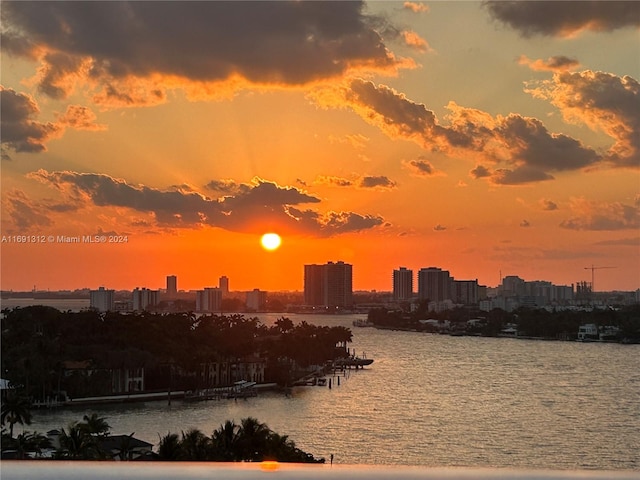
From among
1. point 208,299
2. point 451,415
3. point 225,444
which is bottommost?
point 451,415

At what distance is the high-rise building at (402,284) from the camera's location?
47.8 meters

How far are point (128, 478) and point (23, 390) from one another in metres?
12.6

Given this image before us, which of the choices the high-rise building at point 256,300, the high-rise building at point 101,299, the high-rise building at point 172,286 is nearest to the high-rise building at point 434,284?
the high-rise building at point 256,300

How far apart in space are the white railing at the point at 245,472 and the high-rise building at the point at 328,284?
1486 inches

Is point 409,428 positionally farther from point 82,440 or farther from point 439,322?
point 439,322

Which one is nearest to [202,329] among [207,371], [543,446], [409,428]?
[207,371]

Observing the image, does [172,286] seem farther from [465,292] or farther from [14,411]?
[465,292]

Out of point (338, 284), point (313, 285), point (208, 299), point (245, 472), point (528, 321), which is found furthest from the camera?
point (338, 284)

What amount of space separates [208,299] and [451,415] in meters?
22.0

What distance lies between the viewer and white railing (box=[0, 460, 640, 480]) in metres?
0.69

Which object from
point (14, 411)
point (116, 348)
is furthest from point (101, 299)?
point (14, 411)

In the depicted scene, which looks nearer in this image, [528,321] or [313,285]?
[528,321]

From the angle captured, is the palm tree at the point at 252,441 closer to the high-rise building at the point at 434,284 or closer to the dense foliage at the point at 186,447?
the dense foliage at the point at 186,447

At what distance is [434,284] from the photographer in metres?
47.6
